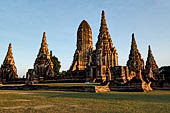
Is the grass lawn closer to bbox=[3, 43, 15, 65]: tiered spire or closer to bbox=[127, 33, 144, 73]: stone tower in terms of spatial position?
bbox=[3, 43, 15, 65]: tiered spire

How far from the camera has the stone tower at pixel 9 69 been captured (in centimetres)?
3928

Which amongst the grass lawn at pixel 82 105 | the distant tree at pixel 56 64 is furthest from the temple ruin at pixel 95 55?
the grass lawn at pixel 82 105

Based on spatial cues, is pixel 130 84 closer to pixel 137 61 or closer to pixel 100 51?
pixel 100 51

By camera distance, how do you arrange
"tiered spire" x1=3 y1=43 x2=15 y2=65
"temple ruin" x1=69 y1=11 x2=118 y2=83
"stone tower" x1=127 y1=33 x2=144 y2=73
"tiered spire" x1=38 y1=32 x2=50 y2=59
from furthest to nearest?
"stone tower" x1=127 y1=33 x2=144 y2=73
"tiered spire" x1=3 y1=43 x2=15 y2=65
"tiered spire" x1=38 y1=32 x2=50 y2=59
"temple ruin" x1=69 y1=11 x2=118 y2=83

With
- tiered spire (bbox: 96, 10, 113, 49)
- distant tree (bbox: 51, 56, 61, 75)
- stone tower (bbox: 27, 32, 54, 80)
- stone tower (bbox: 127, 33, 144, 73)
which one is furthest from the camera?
distant tree (bbox: 51, 56, 61, 75)

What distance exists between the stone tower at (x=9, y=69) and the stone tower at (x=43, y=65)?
543cm

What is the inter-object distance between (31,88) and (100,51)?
73.9 ft

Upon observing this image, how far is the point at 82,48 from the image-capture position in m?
48.6

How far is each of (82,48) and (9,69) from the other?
1966cm

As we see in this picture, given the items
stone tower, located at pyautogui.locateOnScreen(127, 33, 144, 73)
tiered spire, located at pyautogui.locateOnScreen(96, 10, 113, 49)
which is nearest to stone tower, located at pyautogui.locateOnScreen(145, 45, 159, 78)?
stone tower, located at pyautogui.locateOnScreen(127, 33, 144, 73)

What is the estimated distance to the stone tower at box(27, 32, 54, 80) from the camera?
36.8 m

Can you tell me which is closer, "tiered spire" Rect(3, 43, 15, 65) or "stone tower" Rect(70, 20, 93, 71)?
"tiered spire" Rect(3, 43, 15, 65)

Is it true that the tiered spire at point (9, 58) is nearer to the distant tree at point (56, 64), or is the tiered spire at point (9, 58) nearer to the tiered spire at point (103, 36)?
the distant tree at point (56, 64)

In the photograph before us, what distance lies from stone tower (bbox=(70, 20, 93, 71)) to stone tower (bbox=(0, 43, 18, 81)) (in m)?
14.7
